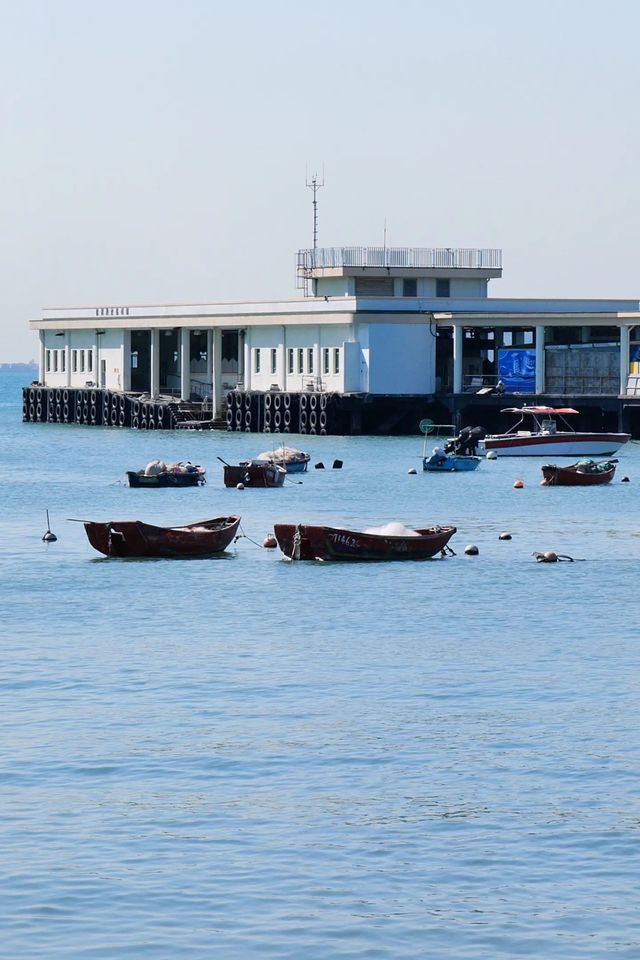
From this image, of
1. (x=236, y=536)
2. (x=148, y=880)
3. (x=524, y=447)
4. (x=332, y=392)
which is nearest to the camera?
(x=148, y=880)

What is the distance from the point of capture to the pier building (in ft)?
382

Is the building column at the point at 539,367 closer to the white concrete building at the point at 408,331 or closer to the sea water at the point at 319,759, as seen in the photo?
the white concrete building at the point at 408,331

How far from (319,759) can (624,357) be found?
88122mm

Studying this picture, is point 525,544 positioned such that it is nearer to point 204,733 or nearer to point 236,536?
point 236,536

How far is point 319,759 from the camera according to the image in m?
28.0

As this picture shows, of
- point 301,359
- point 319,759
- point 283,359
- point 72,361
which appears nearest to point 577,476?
point 301,359

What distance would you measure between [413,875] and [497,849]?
4.82ft

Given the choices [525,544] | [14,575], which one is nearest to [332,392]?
Result: [525,544]

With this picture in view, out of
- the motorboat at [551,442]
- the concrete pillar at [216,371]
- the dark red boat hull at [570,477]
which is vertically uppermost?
the concrete pillar at [216,371]

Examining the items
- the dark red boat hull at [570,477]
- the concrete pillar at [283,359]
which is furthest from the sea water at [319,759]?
the concrete pillar at [283,359]

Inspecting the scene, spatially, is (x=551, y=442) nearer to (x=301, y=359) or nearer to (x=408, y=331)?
(x=408, y=331)

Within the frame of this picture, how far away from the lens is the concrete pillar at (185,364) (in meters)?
143

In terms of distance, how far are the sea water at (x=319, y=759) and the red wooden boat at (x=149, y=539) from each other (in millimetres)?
556

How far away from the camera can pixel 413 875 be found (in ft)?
73.4
